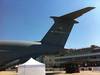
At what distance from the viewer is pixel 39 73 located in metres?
14.8

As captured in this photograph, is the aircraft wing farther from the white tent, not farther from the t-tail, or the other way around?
the white tent

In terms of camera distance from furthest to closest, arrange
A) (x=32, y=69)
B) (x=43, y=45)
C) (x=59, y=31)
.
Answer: (x=59, y=31)
(x=43, y=45)
(x=32, y=69)

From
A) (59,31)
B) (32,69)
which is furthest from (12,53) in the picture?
(32,69)

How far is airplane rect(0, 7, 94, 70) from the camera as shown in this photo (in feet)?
101

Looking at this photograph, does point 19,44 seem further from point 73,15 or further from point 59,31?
point 73,15

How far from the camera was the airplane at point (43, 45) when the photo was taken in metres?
30.6

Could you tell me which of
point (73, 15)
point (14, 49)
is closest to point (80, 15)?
point (73, 15)

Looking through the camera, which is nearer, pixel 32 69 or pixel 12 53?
pixel 32 69

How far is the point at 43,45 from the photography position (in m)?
32.4

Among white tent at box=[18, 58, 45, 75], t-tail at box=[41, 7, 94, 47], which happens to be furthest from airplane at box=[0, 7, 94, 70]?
white tent at box=[18, 58, 45, 75]

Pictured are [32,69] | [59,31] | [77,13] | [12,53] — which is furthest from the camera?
[59,31]

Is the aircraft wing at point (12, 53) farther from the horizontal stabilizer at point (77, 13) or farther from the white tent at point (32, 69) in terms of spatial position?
the white tent at point (32, 69)

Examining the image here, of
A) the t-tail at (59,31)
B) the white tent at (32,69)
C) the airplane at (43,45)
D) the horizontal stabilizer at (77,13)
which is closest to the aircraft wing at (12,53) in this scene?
the airplane at (43,45)

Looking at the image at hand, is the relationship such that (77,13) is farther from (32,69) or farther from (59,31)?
(32,69)
